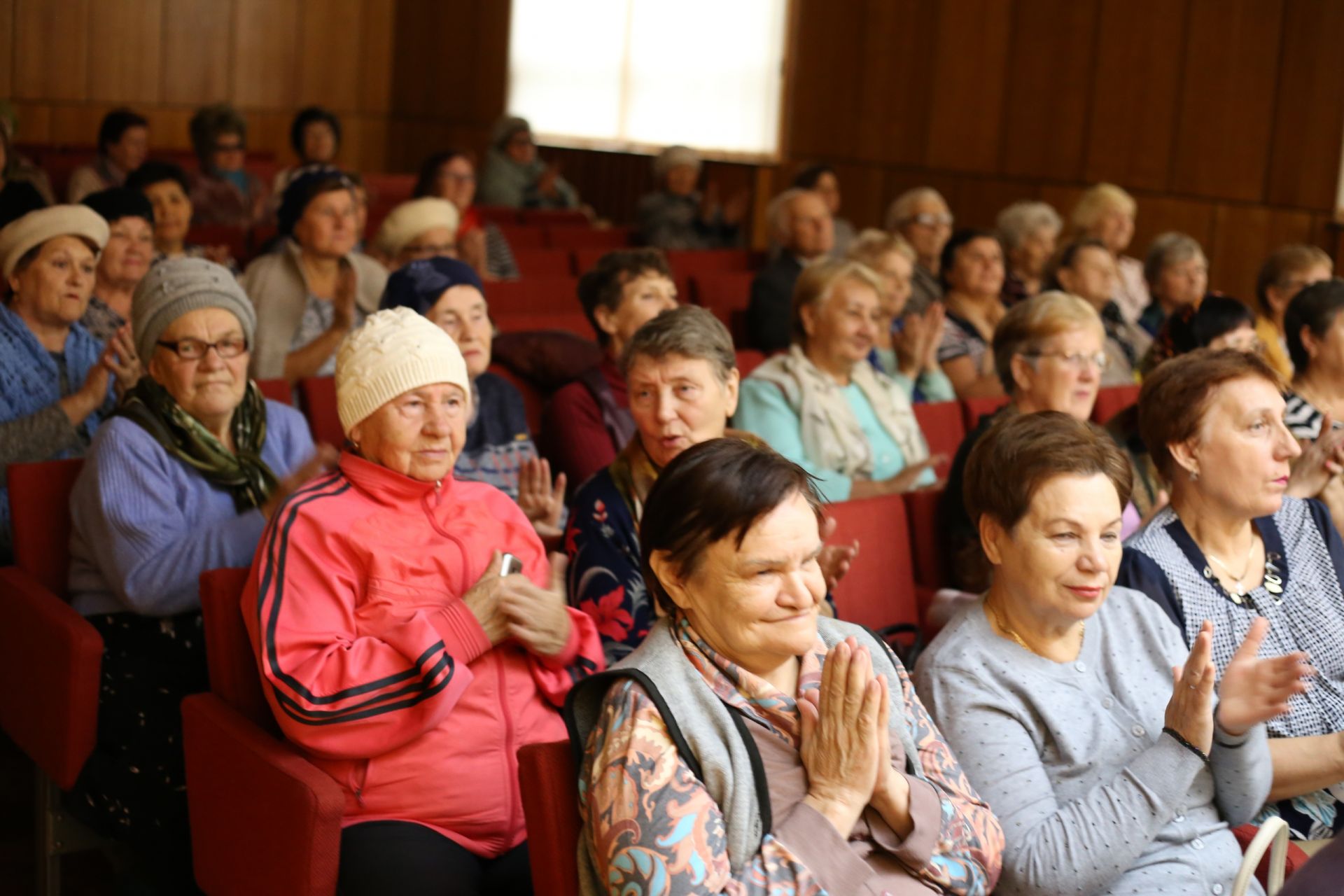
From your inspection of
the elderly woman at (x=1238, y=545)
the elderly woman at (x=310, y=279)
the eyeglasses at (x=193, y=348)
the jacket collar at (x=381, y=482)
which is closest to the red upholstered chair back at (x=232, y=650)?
the jacket collar at (x=381, y=482)

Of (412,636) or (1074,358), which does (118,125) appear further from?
(412,636)

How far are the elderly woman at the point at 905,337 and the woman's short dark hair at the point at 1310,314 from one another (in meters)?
Result: 1.23

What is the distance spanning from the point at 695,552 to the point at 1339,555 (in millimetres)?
1642

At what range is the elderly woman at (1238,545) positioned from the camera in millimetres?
2586

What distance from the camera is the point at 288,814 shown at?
2074mm

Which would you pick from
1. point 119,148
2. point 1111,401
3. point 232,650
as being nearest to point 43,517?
point 232,650

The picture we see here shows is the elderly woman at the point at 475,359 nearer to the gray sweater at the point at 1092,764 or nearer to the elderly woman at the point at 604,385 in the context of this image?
the elderly woman at the point at 604,385

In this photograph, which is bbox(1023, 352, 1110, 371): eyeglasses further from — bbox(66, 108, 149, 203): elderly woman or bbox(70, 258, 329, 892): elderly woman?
→ bbox(66, 108, 149, 203): elderly woman

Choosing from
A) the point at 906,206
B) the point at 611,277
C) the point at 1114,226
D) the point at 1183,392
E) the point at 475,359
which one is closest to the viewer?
the point at 1183,392

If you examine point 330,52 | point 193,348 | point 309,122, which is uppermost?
point 330,52

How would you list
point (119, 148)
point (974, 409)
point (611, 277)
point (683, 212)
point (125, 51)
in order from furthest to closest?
point (125, 51) → point (683, 212) → point (119, 148) → point (974, 409) → point (611, 277)

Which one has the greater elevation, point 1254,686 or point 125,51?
point 125,51

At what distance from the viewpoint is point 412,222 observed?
203 inches

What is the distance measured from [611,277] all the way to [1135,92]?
5.70 m
